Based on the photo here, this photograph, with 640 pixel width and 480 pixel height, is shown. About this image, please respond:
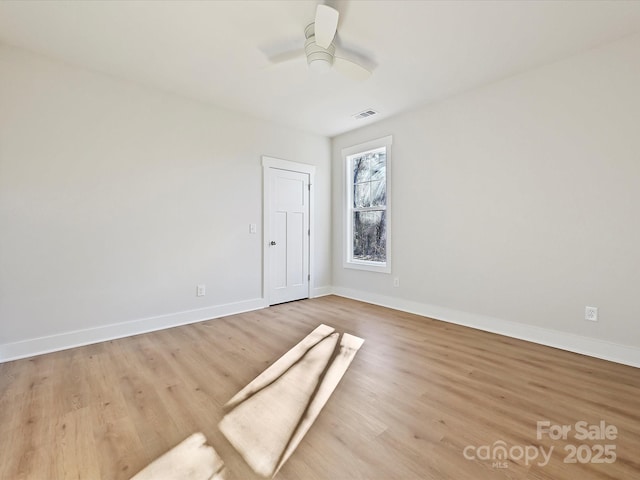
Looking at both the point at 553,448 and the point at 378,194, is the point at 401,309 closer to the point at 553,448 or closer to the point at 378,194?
the point at 378,194

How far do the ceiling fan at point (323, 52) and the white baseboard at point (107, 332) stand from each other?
2974 mm

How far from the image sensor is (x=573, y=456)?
4.93ft

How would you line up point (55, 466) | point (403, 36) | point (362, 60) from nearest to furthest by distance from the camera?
point (55, 466)
point (403, 36)
point (362, 60)

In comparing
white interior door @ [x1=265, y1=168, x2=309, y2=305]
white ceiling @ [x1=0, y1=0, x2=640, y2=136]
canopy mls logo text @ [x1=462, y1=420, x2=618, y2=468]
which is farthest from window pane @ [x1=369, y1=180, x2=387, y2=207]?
canopy mls logo text @ [x1=462, y1=420, x2=618, y2=468]

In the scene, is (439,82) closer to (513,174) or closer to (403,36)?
(403,36)

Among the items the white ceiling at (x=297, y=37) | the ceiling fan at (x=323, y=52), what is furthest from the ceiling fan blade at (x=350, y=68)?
the white ceiling at (x=297, y=37)

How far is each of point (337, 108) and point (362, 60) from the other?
113 cm

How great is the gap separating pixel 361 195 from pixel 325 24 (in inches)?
119

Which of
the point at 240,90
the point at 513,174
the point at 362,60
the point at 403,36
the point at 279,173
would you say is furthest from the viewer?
the point at 279,173

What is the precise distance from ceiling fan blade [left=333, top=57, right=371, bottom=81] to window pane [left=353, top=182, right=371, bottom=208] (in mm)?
2249

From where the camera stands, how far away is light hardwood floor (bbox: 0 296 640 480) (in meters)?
1.45

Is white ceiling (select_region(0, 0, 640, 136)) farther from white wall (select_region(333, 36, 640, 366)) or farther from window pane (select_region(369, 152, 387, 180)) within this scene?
window pane (select_region(369, 152, 387, 180))

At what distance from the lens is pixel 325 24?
207 centimetres

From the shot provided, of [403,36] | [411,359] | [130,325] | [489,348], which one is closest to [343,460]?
[411,359]
